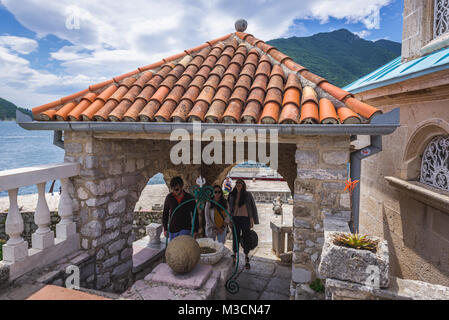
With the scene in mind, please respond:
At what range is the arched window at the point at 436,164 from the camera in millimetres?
3875

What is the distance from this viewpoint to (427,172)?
14.0ft

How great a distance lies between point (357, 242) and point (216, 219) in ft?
10.9

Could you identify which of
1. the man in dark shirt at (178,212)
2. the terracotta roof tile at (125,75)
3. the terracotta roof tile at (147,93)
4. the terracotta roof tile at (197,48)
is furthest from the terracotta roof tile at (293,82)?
the terracotta roof tile at (125,75)

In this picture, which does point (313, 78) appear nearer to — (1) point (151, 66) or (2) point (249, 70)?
(2) point (249, 70)

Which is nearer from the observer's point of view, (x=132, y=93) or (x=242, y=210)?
(x=132, y=93)

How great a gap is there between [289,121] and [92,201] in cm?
281

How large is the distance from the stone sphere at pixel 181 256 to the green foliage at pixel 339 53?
38.9m

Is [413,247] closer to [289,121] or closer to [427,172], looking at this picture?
[427,172]

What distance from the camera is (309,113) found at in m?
2.69

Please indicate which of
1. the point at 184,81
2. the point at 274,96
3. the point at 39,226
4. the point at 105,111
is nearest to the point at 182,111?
the point at 184,81

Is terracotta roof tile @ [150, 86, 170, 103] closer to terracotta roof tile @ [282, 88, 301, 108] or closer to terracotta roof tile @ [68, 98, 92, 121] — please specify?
terracotta roof tile @ [68, 98, 92, 121]

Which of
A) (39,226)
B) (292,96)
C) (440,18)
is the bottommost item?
(39,226)

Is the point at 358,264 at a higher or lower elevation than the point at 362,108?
lower

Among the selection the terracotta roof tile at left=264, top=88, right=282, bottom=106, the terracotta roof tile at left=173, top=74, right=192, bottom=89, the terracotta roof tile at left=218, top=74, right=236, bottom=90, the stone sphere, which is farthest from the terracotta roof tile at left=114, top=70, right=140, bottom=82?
the stone sphere
